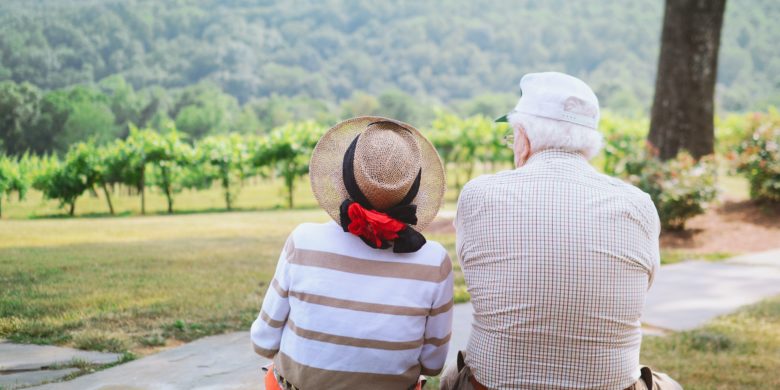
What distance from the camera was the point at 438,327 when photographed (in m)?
2.53

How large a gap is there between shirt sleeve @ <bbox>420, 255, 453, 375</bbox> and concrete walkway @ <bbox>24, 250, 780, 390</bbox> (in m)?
1.39

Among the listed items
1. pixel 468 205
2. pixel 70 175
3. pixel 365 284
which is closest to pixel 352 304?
pixel 365 284

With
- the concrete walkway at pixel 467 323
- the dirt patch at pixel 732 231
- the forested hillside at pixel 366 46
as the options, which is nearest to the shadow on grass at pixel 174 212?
the forested hillside at pixel 366 46

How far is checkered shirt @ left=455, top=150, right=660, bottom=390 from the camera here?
227 cm

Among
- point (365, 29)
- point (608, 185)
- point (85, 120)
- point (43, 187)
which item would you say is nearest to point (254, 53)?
point (85, 120)

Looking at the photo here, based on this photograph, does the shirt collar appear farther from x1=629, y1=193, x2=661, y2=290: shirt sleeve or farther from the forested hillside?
the forested hillside

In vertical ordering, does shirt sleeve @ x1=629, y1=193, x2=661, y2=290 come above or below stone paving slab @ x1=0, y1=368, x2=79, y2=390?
above

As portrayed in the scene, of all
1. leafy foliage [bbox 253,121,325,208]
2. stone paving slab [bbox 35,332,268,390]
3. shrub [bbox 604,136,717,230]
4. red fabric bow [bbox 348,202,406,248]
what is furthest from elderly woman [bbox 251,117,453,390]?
shrub [bbox 604,136,717,230]

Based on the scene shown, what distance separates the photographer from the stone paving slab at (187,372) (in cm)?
358

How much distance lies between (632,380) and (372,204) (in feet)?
3.31

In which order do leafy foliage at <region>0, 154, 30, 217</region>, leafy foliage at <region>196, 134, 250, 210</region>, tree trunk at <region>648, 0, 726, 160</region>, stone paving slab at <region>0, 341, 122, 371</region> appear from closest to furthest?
stone paving slab at <region>0, 341, 122, 371</region> < leafy foliage at <region>0, 154, 30, 217</region> < leafy foliage at <region>196, 134, 250, 210</region> < tree trunk at <region>648, 0, 726, 160</region>

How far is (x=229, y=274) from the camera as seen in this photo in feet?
20.4

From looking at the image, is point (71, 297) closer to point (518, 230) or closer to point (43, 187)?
point (43, 187)

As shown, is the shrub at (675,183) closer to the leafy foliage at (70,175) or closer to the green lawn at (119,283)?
the green lawn at (119,283)
